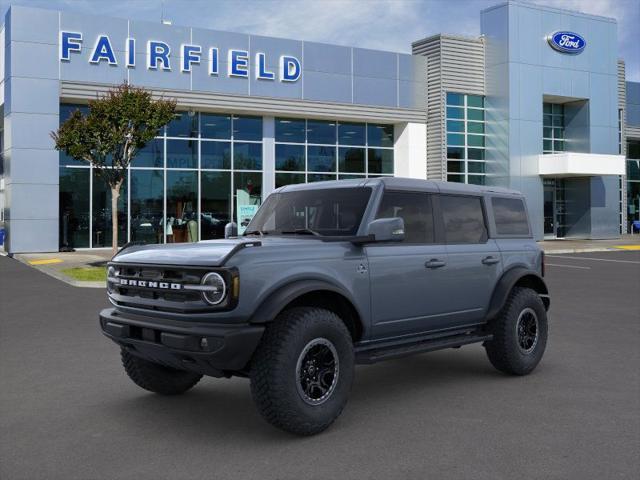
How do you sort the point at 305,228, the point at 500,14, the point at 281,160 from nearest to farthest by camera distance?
the point at 305,228 → the point at 281,160 → the point at 500,14

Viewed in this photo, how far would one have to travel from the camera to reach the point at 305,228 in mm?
5980

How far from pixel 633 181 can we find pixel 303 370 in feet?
137

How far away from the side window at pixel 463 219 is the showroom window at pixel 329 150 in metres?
22.2

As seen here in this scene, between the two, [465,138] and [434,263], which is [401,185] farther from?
[465,138]

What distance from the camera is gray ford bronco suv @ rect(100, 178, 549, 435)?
4.62 meters

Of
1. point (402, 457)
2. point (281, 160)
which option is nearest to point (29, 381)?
point (402, 457)

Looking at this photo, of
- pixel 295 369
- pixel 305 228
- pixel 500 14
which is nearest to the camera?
pixel 295 369

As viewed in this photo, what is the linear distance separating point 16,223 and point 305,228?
20886 millimetres

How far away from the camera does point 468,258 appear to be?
20.6 feet

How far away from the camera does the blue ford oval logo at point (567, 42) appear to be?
3206 cm

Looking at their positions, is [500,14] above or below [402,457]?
above

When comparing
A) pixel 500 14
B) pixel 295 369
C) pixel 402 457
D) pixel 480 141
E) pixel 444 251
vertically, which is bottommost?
pixel 402 457

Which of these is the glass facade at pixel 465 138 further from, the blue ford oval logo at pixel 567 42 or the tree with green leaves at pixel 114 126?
the tree with green leaves at pixel 114 126

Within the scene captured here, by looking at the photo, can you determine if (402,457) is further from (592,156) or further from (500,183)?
(592,156)
